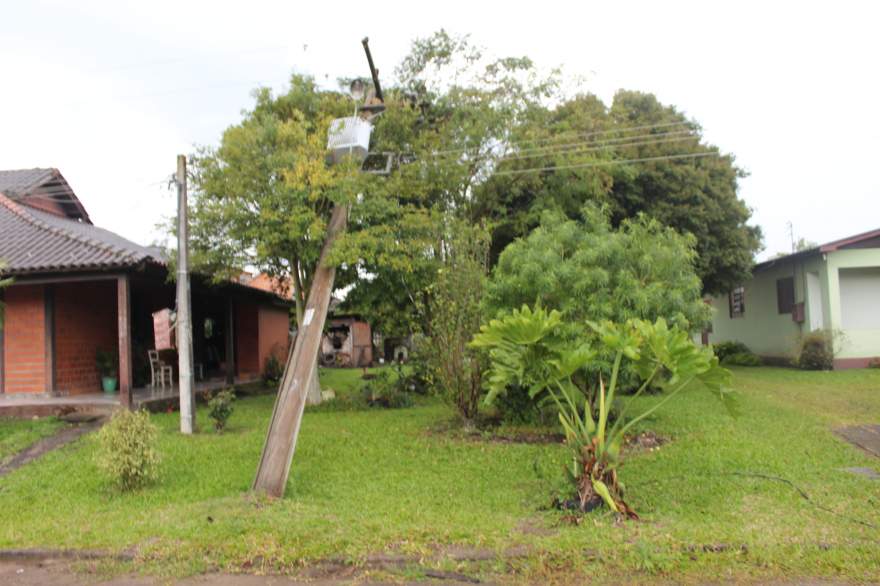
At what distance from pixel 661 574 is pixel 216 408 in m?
8.05

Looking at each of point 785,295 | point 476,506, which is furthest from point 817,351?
point 476,506

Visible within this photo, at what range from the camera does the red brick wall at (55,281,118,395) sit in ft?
45.6

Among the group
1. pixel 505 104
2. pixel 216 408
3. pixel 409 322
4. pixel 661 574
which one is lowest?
pixel 661 574

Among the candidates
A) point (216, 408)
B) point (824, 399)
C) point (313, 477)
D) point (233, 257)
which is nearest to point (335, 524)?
point (313, 477)

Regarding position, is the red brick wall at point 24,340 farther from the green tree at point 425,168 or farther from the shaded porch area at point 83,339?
the green tree at point 425,168

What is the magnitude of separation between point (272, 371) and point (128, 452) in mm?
13293

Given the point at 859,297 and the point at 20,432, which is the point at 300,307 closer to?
the point at 20,432

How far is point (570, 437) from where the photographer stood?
257 inches

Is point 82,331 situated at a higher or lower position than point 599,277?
lower

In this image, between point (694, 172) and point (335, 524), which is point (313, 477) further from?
point (694, 172)

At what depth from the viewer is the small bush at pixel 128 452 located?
7.33 meters

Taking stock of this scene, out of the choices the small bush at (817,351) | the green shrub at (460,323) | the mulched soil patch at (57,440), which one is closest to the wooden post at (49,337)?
the mulched soil patch at (57,440)

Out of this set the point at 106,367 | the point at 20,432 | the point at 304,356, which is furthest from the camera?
the point at 106,367

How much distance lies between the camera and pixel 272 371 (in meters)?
20.5
